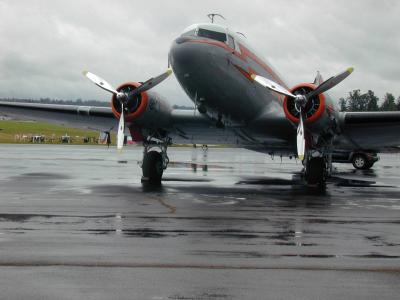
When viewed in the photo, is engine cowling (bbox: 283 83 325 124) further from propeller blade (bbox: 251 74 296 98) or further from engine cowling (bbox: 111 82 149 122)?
engine cowling (bbox: 111 82 149 122)

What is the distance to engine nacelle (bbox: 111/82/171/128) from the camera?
67.4 feet

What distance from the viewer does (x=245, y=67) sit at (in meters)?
19.5

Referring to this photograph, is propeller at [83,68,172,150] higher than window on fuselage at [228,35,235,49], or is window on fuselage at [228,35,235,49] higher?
window on fuselage at [228,35,235,49]

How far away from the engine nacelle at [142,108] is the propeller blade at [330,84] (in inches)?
205

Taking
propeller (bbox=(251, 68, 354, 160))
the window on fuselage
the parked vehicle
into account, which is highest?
the window on fuselage

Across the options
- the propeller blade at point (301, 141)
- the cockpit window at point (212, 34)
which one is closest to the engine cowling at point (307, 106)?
the propeller blade at point (301, 141)

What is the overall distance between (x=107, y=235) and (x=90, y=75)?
13.4 m

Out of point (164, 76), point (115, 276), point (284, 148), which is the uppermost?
point (164, 76)

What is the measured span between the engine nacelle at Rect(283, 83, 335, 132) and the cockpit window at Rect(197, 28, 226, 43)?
2.79 metres

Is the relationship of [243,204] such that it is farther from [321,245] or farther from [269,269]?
[269,269]

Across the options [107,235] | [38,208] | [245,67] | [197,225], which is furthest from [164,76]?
[107,235]

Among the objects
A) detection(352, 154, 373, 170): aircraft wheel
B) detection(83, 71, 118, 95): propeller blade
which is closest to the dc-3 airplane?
detection(83, 71, 118, 95): propeller blade

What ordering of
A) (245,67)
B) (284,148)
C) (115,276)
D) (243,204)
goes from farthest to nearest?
(284,148), (245,67), (243,204), (115,276)

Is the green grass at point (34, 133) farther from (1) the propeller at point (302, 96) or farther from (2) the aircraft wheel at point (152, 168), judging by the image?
(1) the propeller at point (302, 96)
